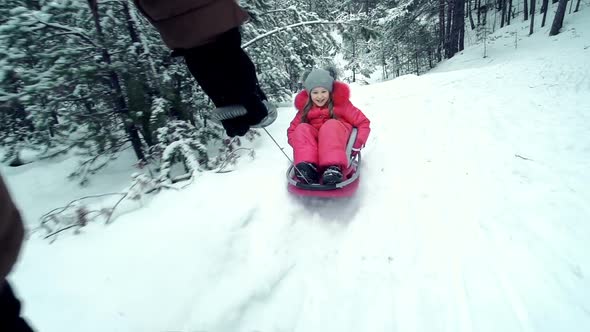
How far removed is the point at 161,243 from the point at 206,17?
1.57 metres

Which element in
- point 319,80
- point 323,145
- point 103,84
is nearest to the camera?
point 323,145

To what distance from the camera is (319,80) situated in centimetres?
320

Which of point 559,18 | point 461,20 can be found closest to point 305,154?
point 461,20

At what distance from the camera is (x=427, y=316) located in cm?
153

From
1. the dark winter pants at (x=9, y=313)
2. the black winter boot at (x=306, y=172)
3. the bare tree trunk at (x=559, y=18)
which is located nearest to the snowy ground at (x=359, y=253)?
the black winter boot at (x=306, y=172)

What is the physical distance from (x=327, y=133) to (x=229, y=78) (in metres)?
1.86

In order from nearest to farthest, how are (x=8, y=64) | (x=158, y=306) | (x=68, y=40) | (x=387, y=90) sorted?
(x=158, y=306)
(x=8, y=64)
(x=68, y=40)
(x=387, y=90)

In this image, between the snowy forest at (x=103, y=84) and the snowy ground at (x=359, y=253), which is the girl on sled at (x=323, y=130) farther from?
the snowy forest at (x=103, y=84)

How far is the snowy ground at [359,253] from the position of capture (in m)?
1.48

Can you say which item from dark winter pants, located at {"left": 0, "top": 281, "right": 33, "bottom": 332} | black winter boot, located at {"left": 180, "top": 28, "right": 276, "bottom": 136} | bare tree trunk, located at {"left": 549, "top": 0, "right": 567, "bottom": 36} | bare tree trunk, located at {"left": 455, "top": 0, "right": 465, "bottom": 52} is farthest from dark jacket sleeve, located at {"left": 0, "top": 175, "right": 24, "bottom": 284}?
bare tree trunk, located at {"left": 549, "top": 0, "right": 567, "bottom": 36}

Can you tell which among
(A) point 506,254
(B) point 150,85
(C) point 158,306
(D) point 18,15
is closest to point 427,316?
(A) point 506,254

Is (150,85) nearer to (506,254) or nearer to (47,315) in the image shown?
(47,315)

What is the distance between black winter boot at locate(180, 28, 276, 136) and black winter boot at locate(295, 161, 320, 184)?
145 centimetres

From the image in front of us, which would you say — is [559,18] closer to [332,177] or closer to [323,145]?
[323,145]
